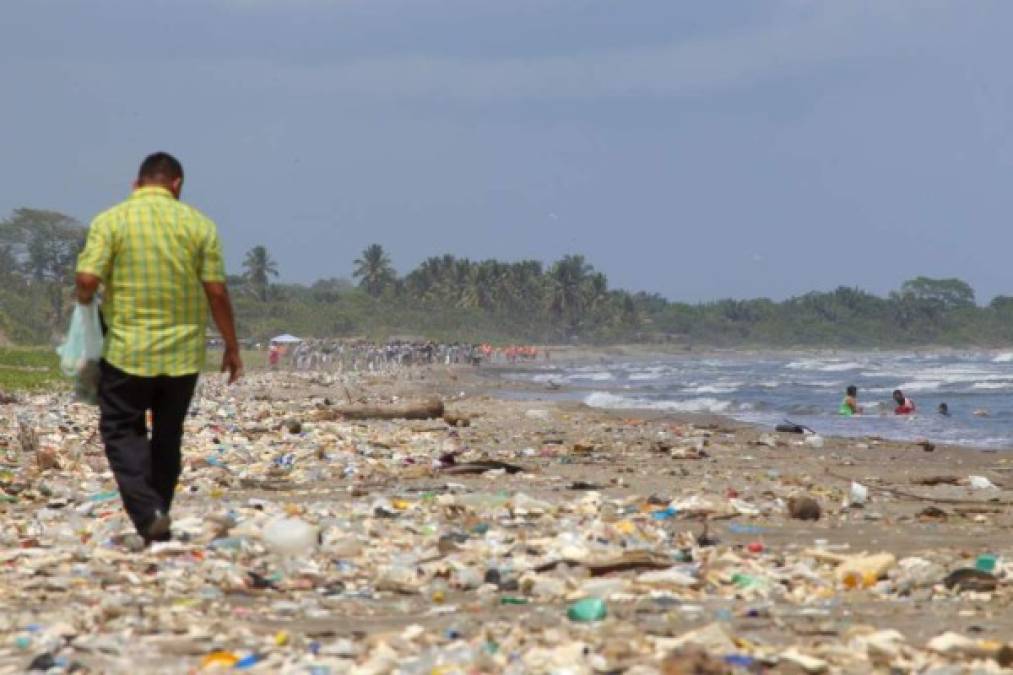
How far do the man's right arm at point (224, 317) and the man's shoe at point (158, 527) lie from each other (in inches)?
26.3

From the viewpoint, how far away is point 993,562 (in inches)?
216

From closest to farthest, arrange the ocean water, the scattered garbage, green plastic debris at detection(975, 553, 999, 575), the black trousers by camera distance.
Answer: green plastic debris at detection(975, 553, 999, 575)
the black trousers
the scattered garbage
the ocean water

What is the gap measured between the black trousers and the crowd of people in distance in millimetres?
55277

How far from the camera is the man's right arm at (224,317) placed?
5.91m

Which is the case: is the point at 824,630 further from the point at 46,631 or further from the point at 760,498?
the point at 760,498

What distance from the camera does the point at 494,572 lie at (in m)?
5.24

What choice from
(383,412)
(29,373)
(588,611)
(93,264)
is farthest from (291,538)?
(29,373)

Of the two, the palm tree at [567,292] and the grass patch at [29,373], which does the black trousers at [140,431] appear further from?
the palm tree at [567,292]

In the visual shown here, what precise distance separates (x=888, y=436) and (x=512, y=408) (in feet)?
26.5

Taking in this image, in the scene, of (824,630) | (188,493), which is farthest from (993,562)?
(188,493)

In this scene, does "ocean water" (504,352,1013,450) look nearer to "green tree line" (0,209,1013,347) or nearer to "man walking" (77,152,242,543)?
"man walking" (77,152,242,543)

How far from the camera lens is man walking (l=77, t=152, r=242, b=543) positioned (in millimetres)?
5770

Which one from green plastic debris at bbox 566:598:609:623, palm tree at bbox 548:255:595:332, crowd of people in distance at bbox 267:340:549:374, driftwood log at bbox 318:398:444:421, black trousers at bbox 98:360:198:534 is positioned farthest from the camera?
palm tree at bbox 548:255:595:332

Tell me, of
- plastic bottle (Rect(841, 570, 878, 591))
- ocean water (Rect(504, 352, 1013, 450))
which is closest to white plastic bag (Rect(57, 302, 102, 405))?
plastic bottle (Rect(841, 570, 878, 591))
